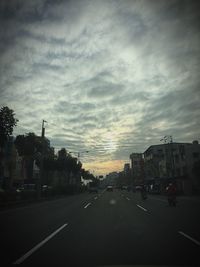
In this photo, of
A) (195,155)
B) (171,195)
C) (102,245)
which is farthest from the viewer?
(195,155)

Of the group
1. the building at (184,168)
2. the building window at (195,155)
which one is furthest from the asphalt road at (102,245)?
the building window at (195,155)

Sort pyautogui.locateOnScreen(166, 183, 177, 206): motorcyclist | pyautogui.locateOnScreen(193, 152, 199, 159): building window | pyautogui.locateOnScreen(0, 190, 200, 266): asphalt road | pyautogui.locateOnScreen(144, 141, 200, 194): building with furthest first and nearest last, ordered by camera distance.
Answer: pyautogui.locateOnScreen(193, 152, 199, 159): building window, pyautogui.locateOnScreen(144, 141, 200, 194): building, pyautogui.locateOnScreen(166, 183, 177, 206): motorcyclist, pyautogui.locateOnScreen(0, 190, 200, 266): asphalt road

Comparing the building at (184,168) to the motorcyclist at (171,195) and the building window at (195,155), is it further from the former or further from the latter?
the motorcyclist at (171,195)

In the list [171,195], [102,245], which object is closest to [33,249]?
[102,245]

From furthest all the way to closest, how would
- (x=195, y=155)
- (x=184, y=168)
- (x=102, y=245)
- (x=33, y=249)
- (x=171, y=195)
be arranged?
(x=184, y=168) → (x=195, y=155) → (x=171, y=195) → (x=102, y=245) → (x=33, y=249)

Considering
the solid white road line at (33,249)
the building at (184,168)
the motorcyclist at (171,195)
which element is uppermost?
the building at (184,168)

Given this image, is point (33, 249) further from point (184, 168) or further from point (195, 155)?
point (184, 168)

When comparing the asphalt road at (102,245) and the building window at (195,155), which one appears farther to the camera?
the building window at (195,155)

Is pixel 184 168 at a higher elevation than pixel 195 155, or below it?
below

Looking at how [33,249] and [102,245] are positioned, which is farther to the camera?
[102,245]

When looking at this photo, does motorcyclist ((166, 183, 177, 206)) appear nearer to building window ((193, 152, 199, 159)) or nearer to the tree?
the tree

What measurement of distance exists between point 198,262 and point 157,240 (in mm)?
2720

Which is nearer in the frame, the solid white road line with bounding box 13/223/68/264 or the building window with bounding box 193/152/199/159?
the solid white road line with bounding box 13/223/68/264

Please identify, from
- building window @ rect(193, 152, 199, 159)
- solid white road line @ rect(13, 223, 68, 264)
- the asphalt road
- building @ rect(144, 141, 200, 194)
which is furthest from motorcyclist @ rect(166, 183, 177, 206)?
building window @ rect(193, 152, 199, 159)
